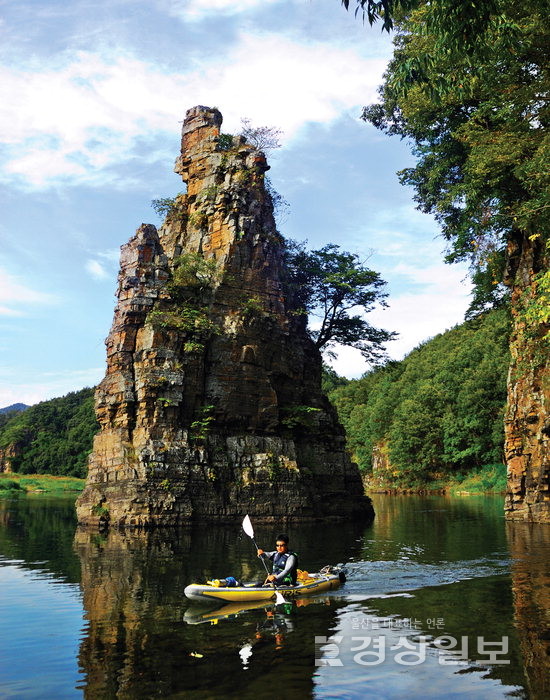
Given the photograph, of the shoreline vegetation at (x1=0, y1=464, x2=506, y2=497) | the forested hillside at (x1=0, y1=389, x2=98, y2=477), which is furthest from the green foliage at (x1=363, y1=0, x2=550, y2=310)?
the forested hillside at (x1=0, y1=389, x2=98, y2=477)

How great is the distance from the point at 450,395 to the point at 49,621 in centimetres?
6764

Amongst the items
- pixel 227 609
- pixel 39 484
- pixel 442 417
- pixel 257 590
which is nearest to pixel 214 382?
pixel 257 590

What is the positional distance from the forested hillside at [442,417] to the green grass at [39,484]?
40.7m

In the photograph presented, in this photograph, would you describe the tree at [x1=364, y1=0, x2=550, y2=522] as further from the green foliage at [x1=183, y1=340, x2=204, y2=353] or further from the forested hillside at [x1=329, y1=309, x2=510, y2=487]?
the forested hillside at [x1=329, y1=309, x2=510, y2=487]

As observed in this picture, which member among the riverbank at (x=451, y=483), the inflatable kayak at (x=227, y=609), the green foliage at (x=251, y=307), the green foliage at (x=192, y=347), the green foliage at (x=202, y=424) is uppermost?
the green foliage at (x=251, y=307)

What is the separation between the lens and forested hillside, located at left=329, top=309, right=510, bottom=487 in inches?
2633

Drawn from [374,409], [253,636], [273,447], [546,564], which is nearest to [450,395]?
[374,409]

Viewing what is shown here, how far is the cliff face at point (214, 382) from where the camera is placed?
94.9 feet

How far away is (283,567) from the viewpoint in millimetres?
14055

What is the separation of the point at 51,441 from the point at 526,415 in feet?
251

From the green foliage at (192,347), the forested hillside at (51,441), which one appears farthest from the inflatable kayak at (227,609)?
the forested hillside at (51,441)

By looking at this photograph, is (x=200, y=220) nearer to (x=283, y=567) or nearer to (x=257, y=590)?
(x=283, y=567)

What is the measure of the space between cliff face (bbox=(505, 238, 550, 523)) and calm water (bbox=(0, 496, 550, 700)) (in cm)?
598

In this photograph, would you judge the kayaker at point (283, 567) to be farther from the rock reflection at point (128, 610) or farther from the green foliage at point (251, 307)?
the green foliage at point (251, 307)
